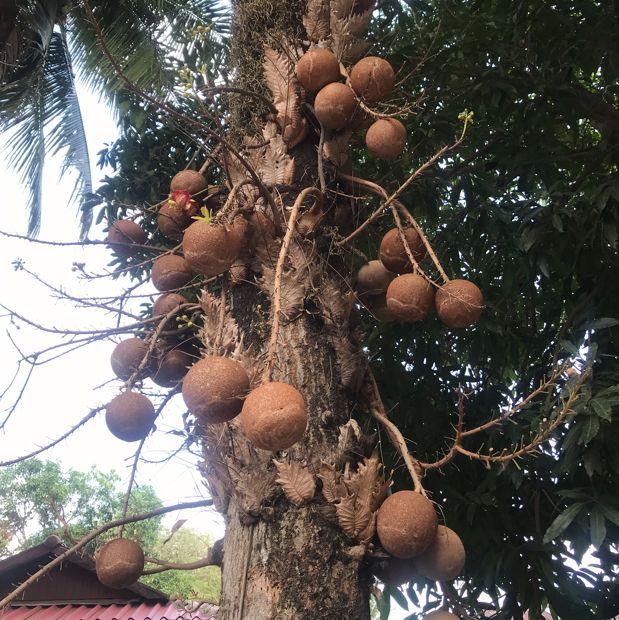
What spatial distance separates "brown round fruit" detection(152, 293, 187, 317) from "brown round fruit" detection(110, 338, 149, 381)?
0.12 metres

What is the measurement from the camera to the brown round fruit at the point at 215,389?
4.02ft

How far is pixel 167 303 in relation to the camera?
1.83 meters

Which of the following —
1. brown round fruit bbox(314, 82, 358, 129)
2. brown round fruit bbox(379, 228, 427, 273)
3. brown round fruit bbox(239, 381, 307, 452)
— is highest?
brown round fruit bbox(314, 82, 358, 129)

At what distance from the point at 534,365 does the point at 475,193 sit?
864 mm

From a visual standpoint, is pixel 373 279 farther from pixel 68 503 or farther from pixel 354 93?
pixel 68 503

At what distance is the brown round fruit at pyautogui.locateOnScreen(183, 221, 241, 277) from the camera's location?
1.43 m

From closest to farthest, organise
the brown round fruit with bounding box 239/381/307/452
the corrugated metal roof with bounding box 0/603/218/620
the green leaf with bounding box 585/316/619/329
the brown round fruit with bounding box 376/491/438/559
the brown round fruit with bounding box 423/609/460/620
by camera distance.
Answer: the brown round fruit with bounding box 239/381/307/452, the brown round fruit with bounding box 376/491/438/559, the brown round fruit with bounding box 423/609/460/620, the green leaf with bounding box 585/316/619/329, the corrugated metal roof with bounding box 0/603/218/620

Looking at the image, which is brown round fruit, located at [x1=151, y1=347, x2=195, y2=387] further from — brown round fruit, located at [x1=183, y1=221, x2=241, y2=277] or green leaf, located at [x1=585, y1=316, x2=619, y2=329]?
green leaf, located at [x1=585, y1=316, x2=619, y2=329]

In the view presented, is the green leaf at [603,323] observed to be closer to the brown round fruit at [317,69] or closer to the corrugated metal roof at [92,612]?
the brown round fruit at [317,69]

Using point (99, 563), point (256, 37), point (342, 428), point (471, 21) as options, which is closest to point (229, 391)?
point (342, 428)

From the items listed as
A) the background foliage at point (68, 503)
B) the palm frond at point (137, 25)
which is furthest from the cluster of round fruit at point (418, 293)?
the background foliage at point (68, 503)

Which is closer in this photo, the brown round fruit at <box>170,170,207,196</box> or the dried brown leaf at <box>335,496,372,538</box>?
the dried brown leaf at <box>335,496,372,538</box>

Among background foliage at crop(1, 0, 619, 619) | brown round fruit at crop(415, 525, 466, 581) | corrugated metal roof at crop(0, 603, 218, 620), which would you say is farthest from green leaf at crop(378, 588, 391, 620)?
corrugated metal roof at crop(0, 603, 218, 620)

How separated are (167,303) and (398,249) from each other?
661mm
